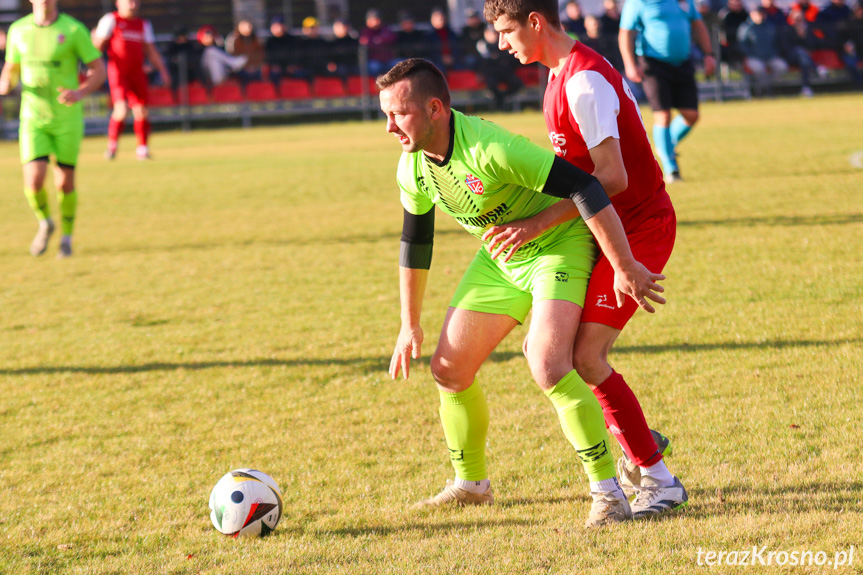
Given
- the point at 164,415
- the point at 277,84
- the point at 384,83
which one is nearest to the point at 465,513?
the point at 384,83

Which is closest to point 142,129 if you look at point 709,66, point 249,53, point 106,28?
point 106,28

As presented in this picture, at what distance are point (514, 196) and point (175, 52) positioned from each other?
23190 mm

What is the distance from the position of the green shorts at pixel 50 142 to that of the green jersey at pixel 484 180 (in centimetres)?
655

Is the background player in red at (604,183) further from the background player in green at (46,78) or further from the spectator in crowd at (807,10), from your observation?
the spectator in crowd at (807,10)

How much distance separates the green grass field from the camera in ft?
11.0

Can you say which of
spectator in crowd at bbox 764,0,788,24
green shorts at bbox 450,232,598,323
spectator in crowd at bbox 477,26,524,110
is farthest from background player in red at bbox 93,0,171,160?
spectator in crowd at bbox 764,0,788,24

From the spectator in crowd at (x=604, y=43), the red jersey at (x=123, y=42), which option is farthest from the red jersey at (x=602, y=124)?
the spectator in crowd at (x=604, y=43)

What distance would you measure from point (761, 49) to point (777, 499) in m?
23.4

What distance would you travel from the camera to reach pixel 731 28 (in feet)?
80.6

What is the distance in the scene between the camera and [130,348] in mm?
6387

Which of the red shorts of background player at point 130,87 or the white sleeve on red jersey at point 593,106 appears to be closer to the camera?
the white sleeve on red jersey at point 593,106

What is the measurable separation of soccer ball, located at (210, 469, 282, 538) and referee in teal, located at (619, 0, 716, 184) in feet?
26.1

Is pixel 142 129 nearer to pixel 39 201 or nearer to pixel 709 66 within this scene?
pixel 39 201

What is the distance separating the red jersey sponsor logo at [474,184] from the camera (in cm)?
346
